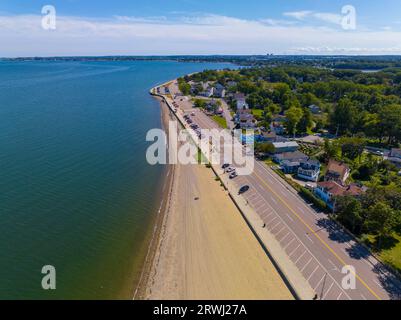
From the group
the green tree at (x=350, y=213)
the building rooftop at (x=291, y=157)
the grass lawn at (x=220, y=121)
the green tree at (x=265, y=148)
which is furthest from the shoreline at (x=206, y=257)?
the grass lawn at (x=220, y=121)

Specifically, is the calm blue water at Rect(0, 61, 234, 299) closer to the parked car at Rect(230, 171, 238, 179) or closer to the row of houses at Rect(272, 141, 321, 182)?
the parked car at Rect(230, 171, 238, 179)

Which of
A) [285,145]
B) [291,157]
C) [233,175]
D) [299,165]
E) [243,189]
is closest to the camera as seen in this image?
[243,189]

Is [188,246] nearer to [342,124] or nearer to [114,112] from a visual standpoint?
[342,124]

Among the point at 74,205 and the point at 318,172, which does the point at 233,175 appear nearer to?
the point at 318,172

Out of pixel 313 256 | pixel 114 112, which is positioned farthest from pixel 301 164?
pixel 114 112

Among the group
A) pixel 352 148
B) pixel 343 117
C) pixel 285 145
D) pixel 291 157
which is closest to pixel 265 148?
pixel 285 145

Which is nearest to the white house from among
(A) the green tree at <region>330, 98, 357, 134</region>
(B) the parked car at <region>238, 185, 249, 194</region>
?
(A) the green tree at <region>330, 98, 357, 134</region>

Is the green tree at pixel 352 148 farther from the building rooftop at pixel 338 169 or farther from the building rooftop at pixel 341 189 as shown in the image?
the building rooftop at pixel 341 189
